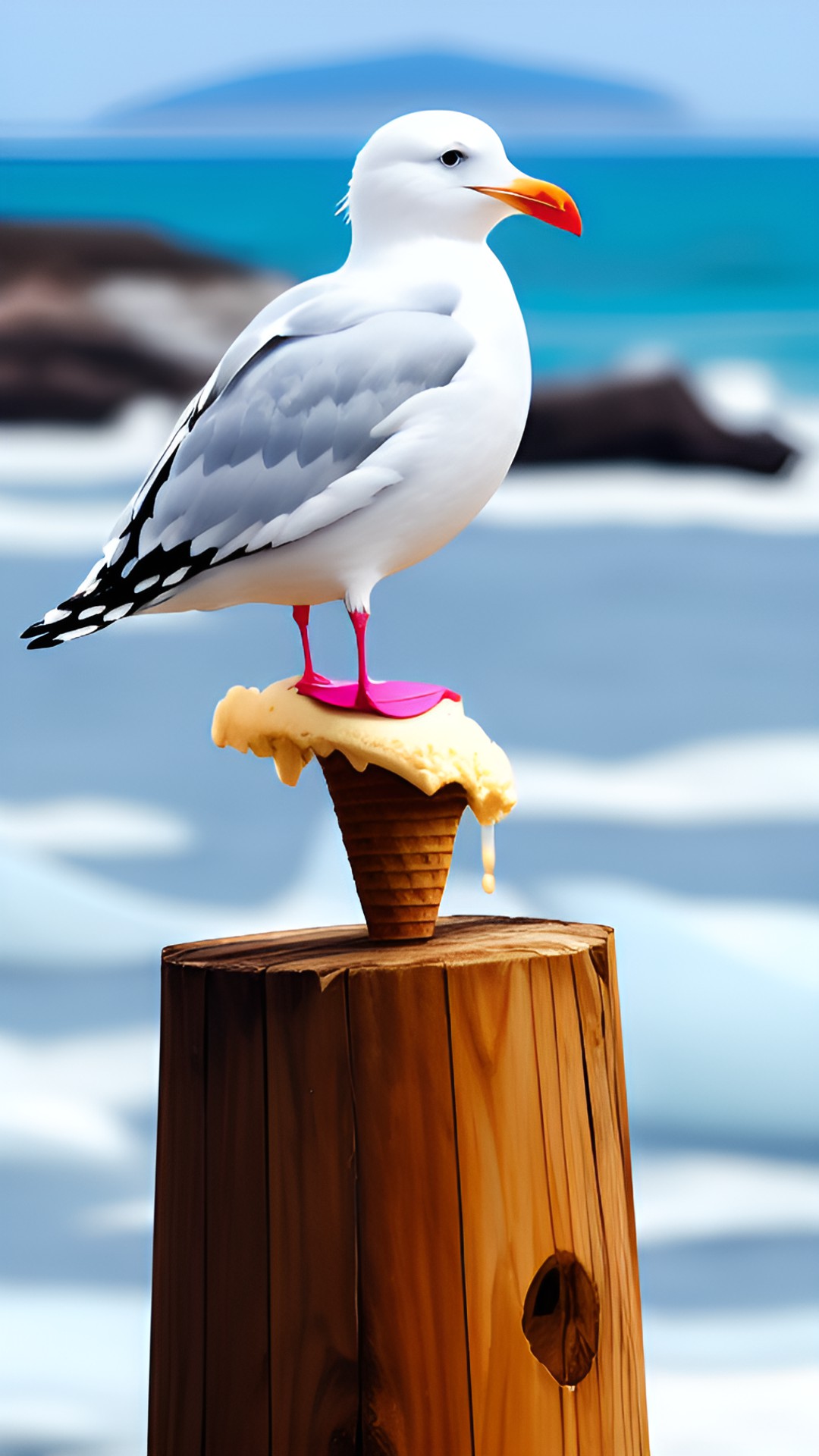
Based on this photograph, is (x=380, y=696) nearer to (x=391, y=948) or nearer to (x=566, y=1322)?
(x=391, y=948)

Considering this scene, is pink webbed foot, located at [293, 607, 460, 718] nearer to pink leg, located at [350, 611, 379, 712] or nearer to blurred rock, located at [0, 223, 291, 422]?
pink leg, located at [350, 611, 379, 712]

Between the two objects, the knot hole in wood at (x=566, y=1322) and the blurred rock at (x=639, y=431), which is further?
the blurred rock at (x=639, y=431)

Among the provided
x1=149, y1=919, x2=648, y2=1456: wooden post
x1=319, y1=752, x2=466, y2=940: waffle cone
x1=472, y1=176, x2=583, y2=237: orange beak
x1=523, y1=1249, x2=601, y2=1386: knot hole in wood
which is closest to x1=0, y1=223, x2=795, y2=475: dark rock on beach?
x1=472, y1=176, x2=583, y2=237: orange beak

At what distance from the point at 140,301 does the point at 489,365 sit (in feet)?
5.22

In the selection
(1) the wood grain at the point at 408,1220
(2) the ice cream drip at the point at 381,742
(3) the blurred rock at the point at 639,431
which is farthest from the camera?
(3) the blurred rock at the point at 639,431

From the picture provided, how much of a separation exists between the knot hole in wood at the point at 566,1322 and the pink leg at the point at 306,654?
0.51 metres

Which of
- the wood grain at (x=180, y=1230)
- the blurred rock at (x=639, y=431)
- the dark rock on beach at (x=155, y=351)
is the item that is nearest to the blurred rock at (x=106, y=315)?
the dark rock on beach at (x=155, y=351)

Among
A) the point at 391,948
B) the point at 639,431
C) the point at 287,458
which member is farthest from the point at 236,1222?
the point at 639,431

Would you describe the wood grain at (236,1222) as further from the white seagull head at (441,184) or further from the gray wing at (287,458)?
the white seagull head at (441,184)

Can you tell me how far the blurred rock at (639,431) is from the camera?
2.69 meters

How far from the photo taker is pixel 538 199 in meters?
1.31

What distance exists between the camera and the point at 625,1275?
50.7 inches

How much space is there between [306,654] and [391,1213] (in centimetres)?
47

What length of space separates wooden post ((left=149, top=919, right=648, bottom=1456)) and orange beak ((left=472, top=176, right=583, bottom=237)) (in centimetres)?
60
